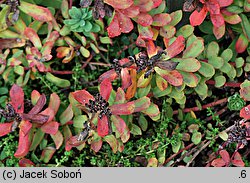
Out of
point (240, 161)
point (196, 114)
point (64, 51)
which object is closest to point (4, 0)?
point (64, 51)

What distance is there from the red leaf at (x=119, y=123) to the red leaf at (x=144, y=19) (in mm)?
314

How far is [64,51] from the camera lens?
1.66 metres

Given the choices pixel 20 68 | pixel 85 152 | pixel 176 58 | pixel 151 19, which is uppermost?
pixel 151 19

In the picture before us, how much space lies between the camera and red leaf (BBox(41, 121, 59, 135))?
1.51 metres

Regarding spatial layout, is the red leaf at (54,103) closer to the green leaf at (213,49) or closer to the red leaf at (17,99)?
the red leaf at (17,99)

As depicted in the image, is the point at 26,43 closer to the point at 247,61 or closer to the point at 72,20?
the point at 72,20

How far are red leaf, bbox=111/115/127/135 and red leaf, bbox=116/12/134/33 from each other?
28 centimetres

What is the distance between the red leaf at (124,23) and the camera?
1.52 metres

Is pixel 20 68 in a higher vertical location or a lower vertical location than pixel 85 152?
higher

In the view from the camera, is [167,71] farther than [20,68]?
No

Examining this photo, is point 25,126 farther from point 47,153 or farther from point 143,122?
point 143,122

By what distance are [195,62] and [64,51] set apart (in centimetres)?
46


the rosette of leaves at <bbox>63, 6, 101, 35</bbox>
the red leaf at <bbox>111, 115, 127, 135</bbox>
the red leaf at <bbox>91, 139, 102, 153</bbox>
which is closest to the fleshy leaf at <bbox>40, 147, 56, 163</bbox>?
the red leaf at <bbox>91, 139, 102, 153</bbox>

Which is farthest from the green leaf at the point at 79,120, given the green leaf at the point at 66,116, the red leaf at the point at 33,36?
the red leaf at the point at 33,36
